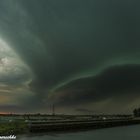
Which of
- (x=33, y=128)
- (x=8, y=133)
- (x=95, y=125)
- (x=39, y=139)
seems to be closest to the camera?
(x=39, y=139)

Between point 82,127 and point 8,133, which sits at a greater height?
point 82,127

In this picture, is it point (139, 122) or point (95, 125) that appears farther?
point (139, 122)

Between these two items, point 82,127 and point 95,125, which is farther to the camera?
point 95,125

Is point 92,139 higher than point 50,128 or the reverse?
the reverse

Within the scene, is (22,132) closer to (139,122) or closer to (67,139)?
(67,139)

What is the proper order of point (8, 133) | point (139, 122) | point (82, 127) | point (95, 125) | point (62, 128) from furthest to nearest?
point (139, 122), point (95, 125), point (82, 127), point (62, 128), point (8, 133)

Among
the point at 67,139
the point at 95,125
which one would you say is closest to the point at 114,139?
the point at 67,139

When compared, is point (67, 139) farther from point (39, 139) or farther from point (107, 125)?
Answer: point (107, 125)

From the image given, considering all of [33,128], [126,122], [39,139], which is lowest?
[39,139]

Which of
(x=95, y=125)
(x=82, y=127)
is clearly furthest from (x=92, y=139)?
(x=95, y=125)
